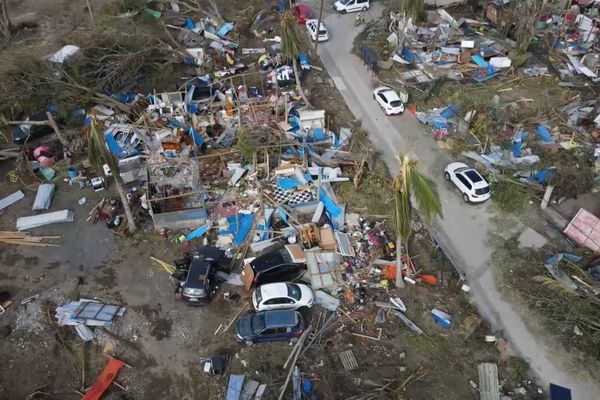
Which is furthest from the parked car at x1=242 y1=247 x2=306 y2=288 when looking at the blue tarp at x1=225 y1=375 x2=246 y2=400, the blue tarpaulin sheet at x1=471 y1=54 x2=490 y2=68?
the blue tarpaulin sheet at x1=471 y1=54 x2=490 y2=68

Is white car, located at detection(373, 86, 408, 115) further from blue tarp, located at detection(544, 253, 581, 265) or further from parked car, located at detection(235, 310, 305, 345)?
parked car, located at detection(235, 310, 305, 345)

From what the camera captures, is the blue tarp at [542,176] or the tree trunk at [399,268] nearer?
the tree trunk at [399,268]

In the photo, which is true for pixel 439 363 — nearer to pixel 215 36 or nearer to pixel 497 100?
pixel 497 100

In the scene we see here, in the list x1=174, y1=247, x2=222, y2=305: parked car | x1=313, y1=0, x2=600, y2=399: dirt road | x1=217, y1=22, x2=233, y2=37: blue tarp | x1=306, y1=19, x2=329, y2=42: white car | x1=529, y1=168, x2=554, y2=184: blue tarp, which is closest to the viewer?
x1=313, y1=0, x2=600, y2=399: dirt road

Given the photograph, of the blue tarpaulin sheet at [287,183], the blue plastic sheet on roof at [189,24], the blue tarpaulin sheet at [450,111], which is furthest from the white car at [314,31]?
the blue tarpaulin sheet at [287,183]

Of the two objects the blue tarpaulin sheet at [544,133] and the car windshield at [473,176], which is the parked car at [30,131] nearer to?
the car windshield at [473,176]

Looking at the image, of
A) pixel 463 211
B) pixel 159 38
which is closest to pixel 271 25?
pixel 159 38
